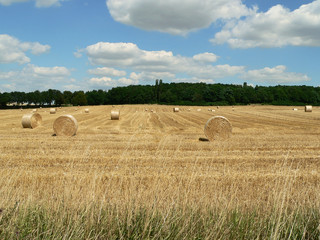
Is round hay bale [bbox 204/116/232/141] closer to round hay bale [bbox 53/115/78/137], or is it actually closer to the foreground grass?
round hay bale [bbox 53/115/78/137]

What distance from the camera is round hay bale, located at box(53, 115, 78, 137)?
64.6ft

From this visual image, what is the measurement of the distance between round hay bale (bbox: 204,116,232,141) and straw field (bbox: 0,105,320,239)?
1.68m

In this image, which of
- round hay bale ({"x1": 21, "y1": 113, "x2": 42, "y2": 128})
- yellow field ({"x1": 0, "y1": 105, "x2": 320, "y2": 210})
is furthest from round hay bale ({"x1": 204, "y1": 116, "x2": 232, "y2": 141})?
round hay bale ({"x1": 21, "y1": 113, "x2": 42, "y2": 128})

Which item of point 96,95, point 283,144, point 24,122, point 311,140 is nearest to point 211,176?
point 283,144

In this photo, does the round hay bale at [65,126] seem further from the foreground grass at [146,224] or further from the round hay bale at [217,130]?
the foreground grass at [146,224]

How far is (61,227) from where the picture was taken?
4.21 m

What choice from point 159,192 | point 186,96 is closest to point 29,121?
point 159,192

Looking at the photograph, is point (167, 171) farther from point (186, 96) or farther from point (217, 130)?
point (186, 96)

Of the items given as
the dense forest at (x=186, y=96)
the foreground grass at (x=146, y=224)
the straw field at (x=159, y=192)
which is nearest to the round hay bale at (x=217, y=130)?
the straw field at (x=159, y=192)

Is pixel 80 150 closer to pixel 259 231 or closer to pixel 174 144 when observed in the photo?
pixel 174 144

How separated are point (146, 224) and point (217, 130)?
1447cm

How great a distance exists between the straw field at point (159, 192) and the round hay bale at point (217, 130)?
5.51 ft

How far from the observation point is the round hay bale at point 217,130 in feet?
59.0

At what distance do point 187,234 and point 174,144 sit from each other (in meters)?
11.3
